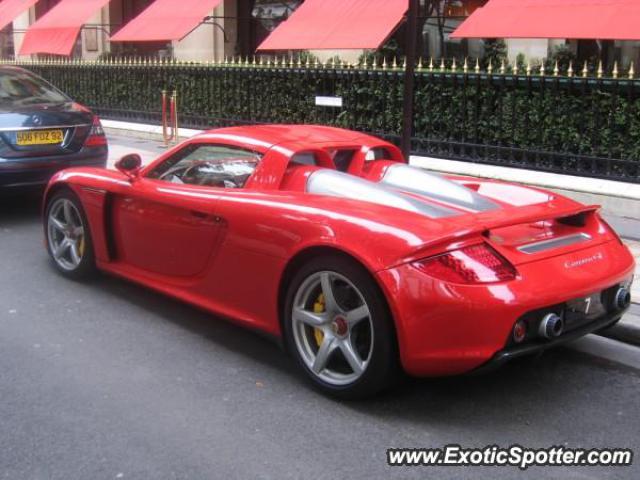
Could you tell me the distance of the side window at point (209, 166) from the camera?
15.3 feet

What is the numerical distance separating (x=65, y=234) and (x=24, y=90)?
3.58 metres

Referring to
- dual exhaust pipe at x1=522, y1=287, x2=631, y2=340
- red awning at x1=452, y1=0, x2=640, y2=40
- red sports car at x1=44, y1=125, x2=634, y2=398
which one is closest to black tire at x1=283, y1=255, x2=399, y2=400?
red sports car at x1=44, y1=125, x2=634, y2=398

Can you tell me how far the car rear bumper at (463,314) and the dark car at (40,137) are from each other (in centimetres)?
545

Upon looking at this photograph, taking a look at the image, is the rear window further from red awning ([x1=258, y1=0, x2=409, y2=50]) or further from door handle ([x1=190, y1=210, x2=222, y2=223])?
door handle ([x1=190, y1=210, x2=222, y2=223])

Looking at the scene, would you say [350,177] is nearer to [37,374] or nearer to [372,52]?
[37,374]

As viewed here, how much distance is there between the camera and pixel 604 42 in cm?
1145

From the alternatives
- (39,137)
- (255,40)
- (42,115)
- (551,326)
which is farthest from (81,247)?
(255,40)

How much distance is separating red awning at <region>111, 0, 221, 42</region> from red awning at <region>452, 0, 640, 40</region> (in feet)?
19.9

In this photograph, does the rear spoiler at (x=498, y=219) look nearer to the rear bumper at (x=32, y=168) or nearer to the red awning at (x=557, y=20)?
the red awning at (x=557, y=20)

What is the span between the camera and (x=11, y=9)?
781 inches

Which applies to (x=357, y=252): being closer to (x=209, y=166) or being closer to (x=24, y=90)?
(x=209, y=166)

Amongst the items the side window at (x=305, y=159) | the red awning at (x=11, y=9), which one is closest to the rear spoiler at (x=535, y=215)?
the side window at (x=305, y=159)

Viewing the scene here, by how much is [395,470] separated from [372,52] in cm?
1048

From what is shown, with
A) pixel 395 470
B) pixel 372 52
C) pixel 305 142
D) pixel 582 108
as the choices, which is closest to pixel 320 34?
pixel 372 52
